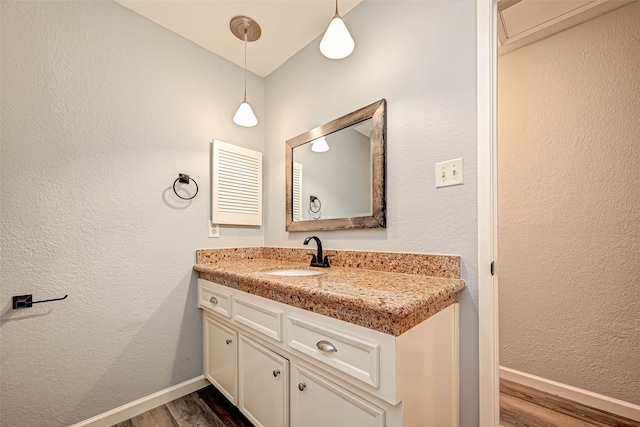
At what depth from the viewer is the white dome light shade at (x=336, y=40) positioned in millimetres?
1231

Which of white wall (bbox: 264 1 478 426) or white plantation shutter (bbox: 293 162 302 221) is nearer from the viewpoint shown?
white wall (bbox: 264 1 478 426)

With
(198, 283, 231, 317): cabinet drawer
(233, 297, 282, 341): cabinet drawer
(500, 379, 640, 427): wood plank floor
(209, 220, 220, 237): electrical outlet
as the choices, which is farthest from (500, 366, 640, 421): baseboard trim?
(209, 220, 220, 237): electrical outlet

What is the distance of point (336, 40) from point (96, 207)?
60.5 inches

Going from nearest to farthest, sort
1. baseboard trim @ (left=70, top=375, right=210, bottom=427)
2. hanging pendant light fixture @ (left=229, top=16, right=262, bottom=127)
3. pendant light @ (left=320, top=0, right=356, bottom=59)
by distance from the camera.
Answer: pendant light @ (left=320, top=0, right=356, bottom=59) < baseboard trim @ (left=70, top=375, right=210, bottom=427) < hanging pendant light fixture @ (left=229, top=16, right=262, bottom=127)

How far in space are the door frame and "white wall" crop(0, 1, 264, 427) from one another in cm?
165

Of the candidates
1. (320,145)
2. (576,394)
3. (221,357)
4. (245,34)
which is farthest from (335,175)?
(576,394)

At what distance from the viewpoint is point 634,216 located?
1411 millimetres

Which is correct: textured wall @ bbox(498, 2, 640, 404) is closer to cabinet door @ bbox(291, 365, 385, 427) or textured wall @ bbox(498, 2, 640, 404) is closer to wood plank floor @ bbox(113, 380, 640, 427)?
wood plank floor @ bbox(113, 380, 640, 427)

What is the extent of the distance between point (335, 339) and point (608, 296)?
5.59ft

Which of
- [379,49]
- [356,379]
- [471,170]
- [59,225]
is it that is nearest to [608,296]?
[471,170]

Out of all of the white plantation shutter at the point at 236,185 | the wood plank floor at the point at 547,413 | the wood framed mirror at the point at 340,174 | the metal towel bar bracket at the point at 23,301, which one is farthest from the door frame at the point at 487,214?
the metal towel bar bracket at the point at 23,301

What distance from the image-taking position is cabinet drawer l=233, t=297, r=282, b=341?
1118 mm

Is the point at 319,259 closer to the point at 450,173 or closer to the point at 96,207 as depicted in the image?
the point at 450,173

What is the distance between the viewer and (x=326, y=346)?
35.6 inches
